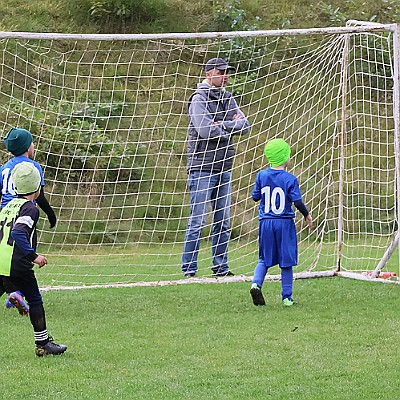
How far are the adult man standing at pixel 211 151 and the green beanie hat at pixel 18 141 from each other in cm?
232

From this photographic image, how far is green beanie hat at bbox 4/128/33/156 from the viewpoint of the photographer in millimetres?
7418

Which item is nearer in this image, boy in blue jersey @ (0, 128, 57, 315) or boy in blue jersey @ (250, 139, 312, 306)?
boy in blue jersey @ (0, 128, 57, 315)

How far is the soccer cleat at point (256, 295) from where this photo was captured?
7.70 metres

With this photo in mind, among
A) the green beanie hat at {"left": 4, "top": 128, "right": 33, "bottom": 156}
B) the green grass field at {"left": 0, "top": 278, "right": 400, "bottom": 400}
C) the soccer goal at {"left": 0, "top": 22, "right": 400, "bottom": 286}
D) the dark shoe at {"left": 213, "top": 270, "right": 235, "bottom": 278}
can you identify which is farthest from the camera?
the soccer goal at {"left": 0, "top": 22, "right": 400, "bottom": 286}

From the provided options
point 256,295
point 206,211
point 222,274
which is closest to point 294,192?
point 256,295

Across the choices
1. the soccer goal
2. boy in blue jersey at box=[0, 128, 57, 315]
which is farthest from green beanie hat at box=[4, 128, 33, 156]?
the soccer goal

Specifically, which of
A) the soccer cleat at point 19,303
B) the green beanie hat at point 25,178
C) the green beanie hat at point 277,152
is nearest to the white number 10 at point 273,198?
the green beanie hat at point 277,152

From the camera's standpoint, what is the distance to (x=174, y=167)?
12.5 m

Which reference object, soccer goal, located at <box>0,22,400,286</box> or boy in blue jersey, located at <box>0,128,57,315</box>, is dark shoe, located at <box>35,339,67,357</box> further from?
soccer goal, located at <box>0,22,400,286</box>

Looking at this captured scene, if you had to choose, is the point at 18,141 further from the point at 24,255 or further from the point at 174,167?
the point at 174,167

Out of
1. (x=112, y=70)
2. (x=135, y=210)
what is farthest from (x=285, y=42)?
(x=135, y=210)

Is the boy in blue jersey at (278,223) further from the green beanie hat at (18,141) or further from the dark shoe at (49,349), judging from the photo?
the dark shoe at (49,349)

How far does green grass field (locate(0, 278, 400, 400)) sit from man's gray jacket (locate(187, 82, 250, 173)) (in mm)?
1390

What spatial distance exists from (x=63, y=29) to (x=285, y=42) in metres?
4.23
